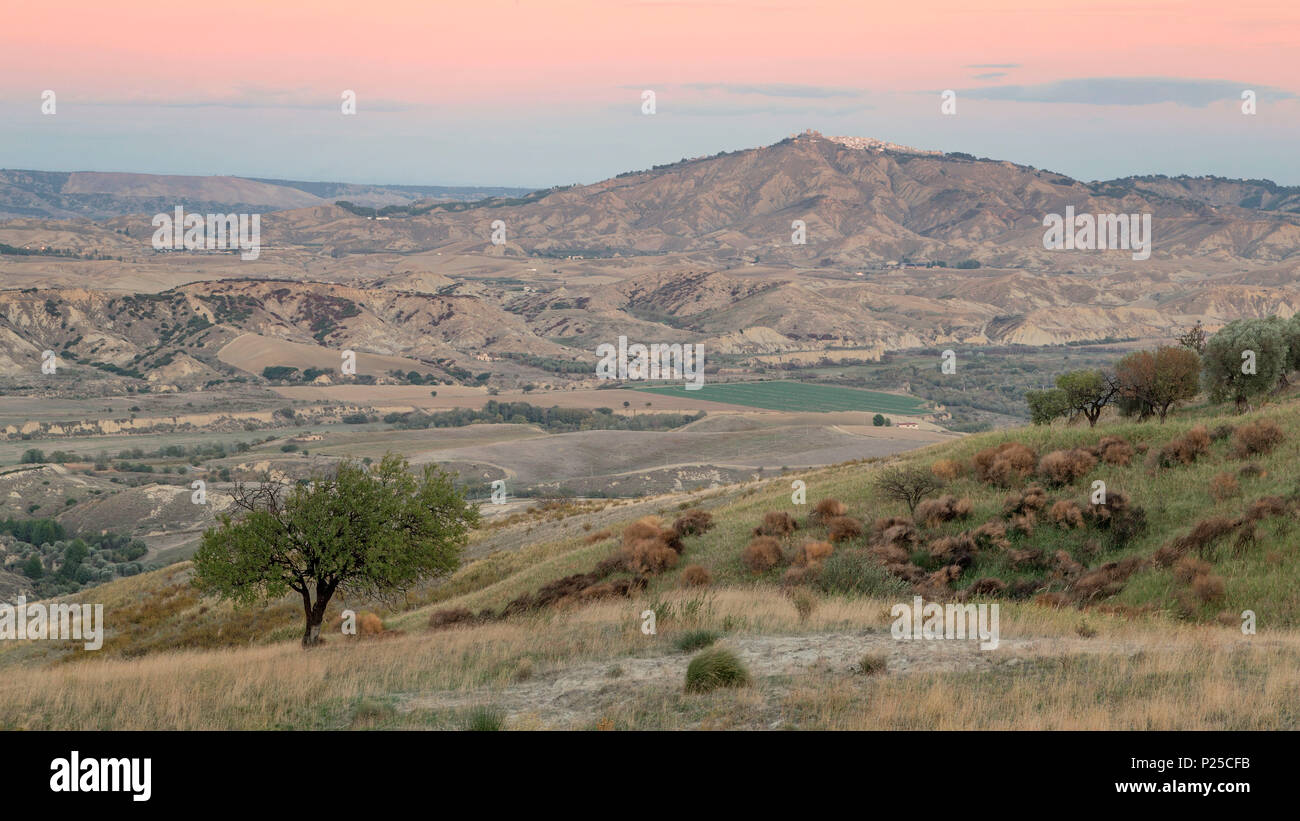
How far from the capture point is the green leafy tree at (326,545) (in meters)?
24.7

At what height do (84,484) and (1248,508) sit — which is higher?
(1248,508)

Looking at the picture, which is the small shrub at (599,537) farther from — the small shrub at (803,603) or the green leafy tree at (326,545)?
the small shrub at (803,603)

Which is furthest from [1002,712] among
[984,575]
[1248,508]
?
[1248,508]

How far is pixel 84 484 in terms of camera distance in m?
111

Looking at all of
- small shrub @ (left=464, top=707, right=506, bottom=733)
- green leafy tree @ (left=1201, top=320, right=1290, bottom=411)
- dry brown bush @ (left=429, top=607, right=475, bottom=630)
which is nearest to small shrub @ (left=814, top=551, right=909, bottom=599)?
dry brown bush @ (left=429, top=607, right=475, bottom=630)

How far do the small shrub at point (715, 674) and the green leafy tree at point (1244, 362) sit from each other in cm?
3940

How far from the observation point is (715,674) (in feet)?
47.1

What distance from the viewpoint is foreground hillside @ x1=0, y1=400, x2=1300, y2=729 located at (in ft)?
43.6

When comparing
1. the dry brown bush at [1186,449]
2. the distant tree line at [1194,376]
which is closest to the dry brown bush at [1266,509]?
the dry brown bush at [1186,449]

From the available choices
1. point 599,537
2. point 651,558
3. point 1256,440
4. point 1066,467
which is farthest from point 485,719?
point 599,537

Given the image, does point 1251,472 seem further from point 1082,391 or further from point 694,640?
point 1082,391

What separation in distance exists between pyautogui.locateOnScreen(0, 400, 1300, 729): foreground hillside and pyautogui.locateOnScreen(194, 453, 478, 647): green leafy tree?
156 cm
